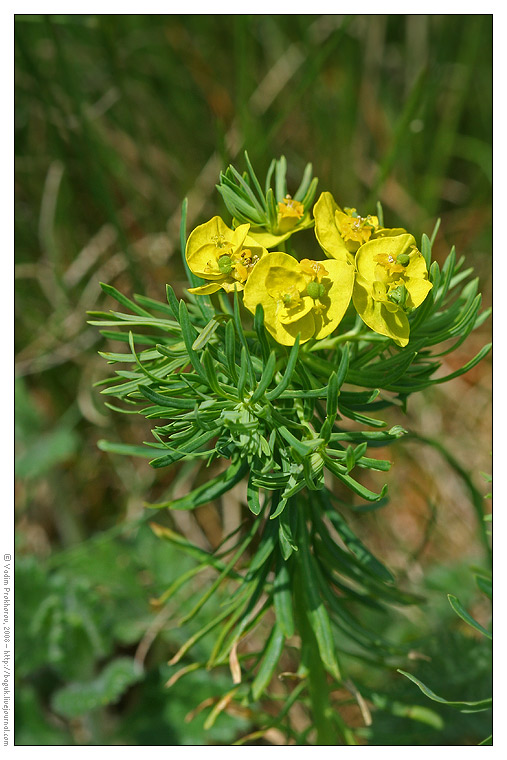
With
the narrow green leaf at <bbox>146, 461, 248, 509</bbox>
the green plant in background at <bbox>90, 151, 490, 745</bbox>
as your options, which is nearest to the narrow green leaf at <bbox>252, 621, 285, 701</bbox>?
the green plant in background at <bbox>90, 151, 490, 745</bbox>

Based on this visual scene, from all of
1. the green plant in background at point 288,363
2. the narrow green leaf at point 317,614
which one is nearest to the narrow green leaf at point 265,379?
the green plant in background at point 288,363

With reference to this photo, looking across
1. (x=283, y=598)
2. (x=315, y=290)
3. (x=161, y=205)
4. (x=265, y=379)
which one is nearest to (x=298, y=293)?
(x=315, y=290)

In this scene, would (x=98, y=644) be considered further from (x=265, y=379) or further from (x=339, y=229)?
(x=339, y=229)

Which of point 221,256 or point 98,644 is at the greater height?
point 221,256

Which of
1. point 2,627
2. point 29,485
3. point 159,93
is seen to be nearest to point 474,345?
point 159,93

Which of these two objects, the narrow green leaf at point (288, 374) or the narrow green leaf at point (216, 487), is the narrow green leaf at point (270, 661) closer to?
the narrow green leaf at point (216, 487)

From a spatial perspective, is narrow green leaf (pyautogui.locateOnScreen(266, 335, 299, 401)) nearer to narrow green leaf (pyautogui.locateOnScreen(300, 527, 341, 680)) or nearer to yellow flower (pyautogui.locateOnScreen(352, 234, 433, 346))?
yellow flower (pyautogui.locateOnScreen(352, 234, 433, 346))
